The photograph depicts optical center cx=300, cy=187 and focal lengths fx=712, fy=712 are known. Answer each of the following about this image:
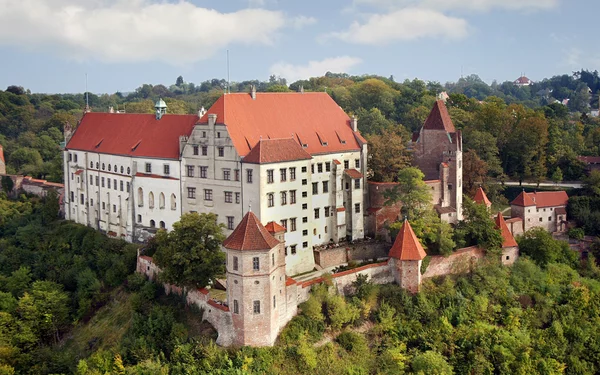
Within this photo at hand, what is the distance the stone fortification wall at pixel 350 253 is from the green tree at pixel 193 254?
30.9 feet

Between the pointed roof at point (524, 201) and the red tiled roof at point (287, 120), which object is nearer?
the red tiled roof at point (287, 120)

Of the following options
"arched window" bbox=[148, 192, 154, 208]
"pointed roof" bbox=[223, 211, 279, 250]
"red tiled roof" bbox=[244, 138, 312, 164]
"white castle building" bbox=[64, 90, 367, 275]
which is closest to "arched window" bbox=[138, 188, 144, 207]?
"white castle building" bbox=[64, 90, 367, 275]

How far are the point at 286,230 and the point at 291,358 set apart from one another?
1122cm

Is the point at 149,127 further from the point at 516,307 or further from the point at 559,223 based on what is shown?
the point at 559,223

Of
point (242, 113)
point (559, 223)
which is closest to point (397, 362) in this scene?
point (242, 113)

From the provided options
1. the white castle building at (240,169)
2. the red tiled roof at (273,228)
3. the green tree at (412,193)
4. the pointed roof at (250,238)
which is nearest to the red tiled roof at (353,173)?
the white castle building at (240,169)

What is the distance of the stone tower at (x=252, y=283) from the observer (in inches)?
1656

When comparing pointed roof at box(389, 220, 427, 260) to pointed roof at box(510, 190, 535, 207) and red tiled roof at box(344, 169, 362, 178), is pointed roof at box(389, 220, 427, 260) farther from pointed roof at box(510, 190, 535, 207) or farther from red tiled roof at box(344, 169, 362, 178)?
pointed roof at box(510, 190, 535, 207)

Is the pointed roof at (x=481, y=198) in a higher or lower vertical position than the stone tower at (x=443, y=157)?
lower

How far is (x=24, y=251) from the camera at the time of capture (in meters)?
64.9

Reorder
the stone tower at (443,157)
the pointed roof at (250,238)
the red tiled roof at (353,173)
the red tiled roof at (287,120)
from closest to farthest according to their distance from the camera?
the pointed roof at (250,238)
the red tiled roof at (287,120)
the red tiled roof at (353,173)
the stone tower at (443,157)

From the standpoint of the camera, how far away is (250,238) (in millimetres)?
42312

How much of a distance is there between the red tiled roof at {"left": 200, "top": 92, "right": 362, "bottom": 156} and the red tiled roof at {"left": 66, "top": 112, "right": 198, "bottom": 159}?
4766mm

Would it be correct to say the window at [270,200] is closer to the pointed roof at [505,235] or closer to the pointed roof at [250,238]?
the pointed roof at [250,238]
